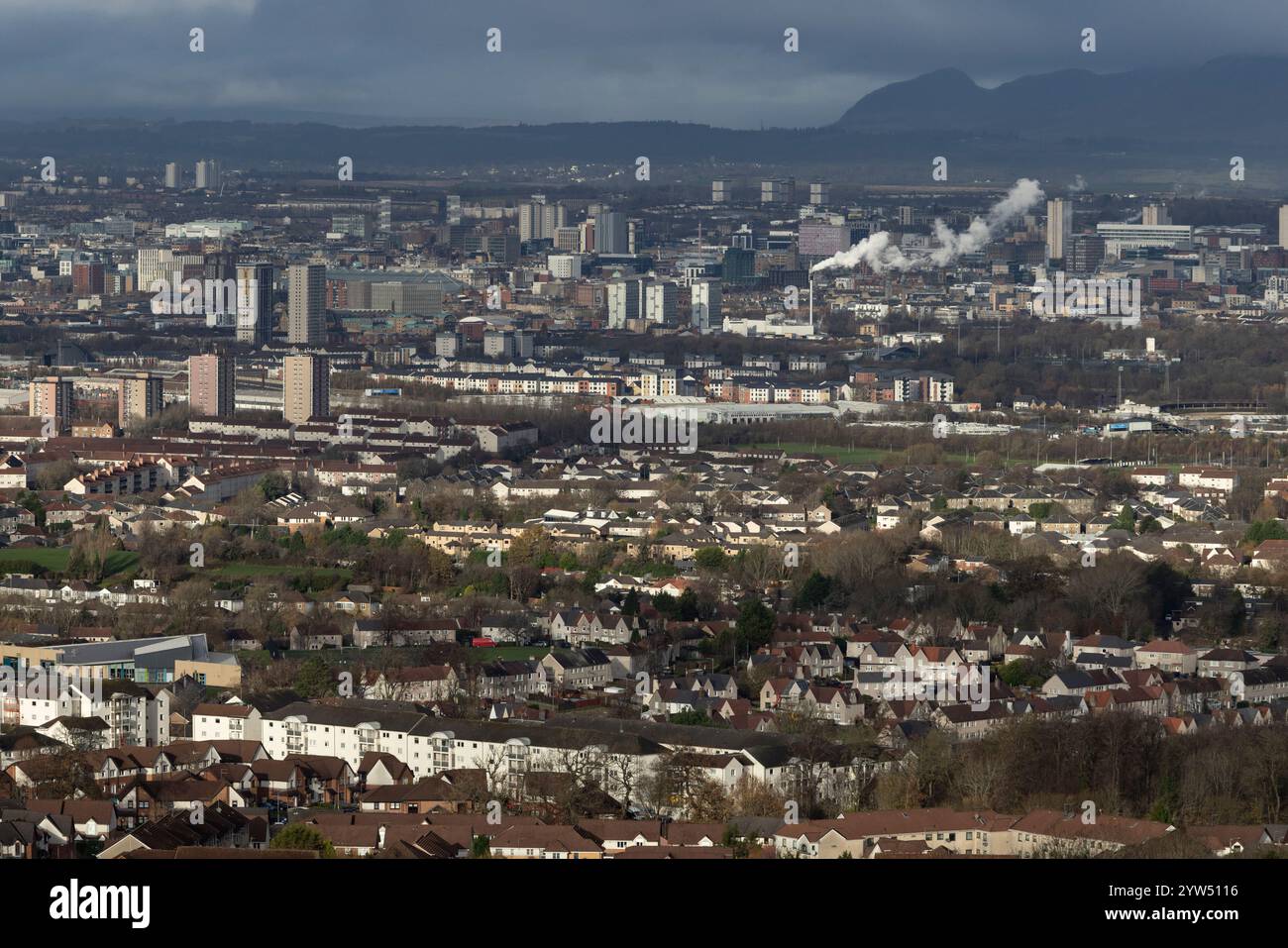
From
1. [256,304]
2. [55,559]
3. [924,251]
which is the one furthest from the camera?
[924,251]

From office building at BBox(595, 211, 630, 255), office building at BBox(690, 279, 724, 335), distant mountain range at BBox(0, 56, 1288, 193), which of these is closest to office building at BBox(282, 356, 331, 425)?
office building at BBox(690, 279, 724, 335)

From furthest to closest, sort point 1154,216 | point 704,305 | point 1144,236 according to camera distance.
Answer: point 1154,216 < point 1144,236 < point 704,305

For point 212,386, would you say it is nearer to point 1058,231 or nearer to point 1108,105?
point 1058,231

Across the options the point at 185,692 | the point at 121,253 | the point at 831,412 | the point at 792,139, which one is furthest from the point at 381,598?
the point at 792,139

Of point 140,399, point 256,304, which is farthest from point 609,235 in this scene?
point 140,399

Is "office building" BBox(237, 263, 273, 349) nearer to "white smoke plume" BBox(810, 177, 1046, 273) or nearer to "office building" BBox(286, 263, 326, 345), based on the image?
"office building" BBox(286, 263, 326, 345)
